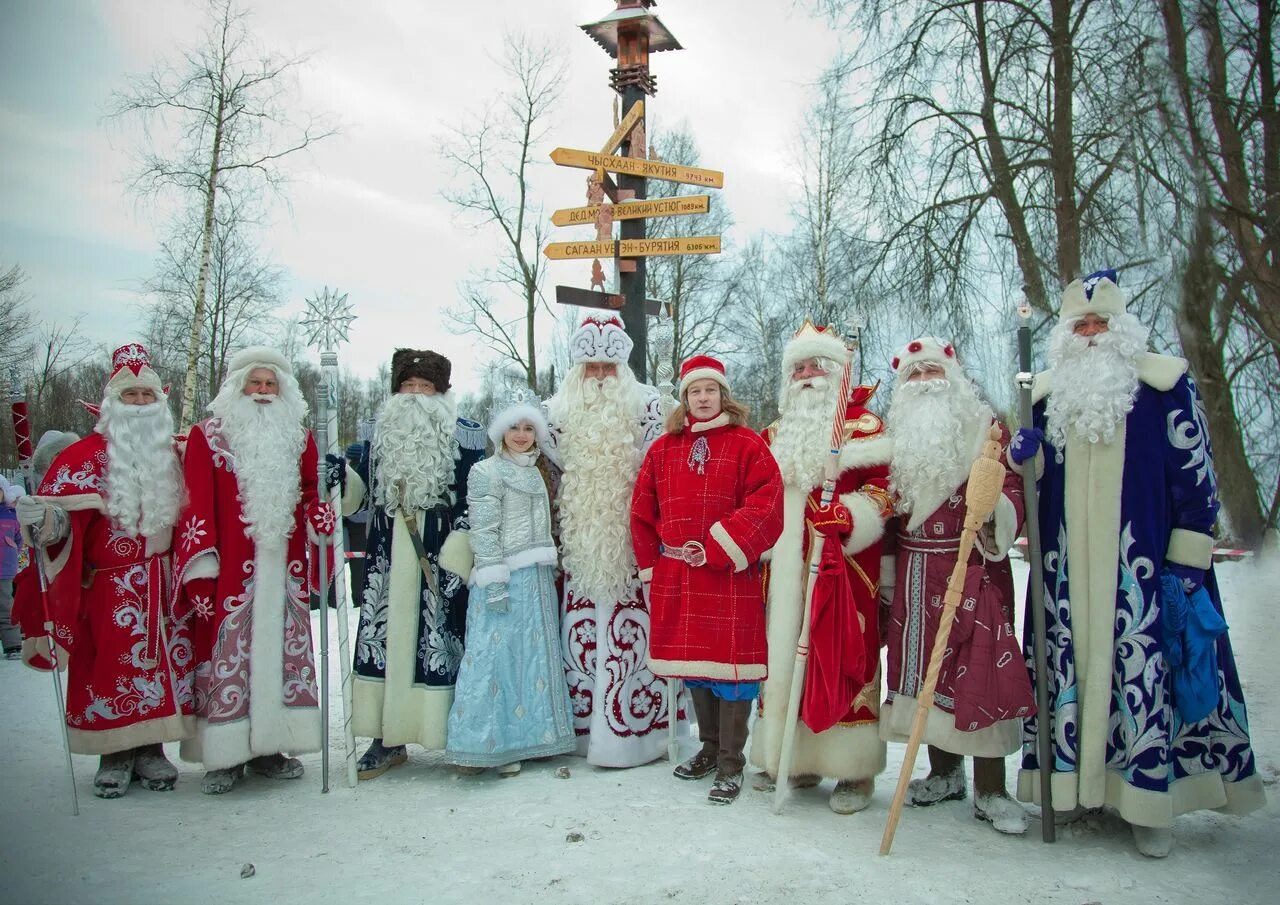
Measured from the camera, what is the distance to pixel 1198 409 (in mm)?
3617

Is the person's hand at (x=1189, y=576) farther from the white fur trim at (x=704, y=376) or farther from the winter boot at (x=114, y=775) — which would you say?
the winter boot at (x=114, y=775)

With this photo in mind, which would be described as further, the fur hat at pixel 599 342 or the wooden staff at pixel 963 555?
the fur hat at pixel 599 342

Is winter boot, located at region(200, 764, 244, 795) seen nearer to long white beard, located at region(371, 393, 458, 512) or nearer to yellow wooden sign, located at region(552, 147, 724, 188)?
long white beard, located at region(371, 393, 458, 512)

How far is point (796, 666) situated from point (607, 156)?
16.0 ft

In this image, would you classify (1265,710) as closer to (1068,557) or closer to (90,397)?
(1068,557)

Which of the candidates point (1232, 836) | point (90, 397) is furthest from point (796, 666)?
point (90, 397)

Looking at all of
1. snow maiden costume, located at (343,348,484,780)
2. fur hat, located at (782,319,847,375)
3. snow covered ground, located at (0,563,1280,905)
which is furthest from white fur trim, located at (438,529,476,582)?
fur hat, located at (782,319,847,375)

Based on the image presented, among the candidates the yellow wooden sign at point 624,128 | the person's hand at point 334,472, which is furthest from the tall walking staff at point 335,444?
the yellow wooden sign at point 624,128

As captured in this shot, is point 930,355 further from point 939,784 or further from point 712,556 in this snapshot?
point 939,784

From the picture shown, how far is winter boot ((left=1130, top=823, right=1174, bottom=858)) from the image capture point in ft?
11.2

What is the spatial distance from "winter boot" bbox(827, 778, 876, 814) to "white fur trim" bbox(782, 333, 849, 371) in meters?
1.83

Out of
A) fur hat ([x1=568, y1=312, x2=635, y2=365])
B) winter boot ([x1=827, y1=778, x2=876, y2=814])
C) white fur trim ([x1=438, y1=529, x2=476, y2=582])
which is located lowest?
winter boot ([x1=827, y1=778, x2=876, y2=814])

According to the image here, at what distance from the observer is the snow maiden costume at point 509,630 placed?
4449 millimetres

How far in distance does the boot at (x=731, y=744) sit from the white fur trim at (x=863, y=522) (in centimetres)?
97
